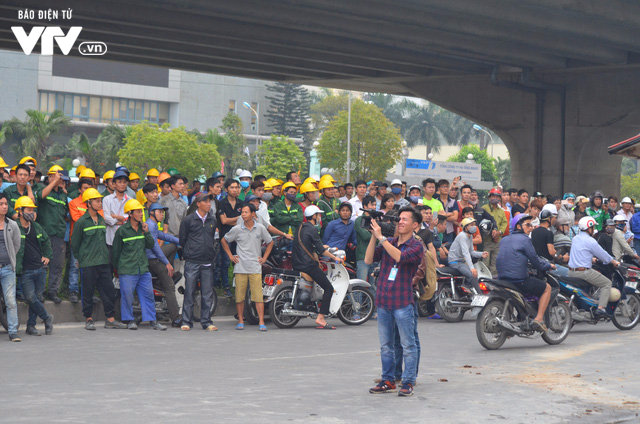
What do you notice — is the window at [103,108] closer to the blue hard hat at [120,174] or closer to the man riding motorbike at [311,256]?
the blue hard hat at [120,174]

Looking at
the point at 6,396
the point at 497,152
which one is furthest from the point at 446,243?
the point at 497,152

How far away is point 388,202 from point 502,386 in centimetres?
579

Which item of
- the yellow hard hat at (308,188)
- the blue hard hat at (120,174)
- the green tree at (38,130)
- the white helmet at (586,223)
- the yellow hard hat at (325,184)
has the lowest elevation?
the white helmet at (586,223)

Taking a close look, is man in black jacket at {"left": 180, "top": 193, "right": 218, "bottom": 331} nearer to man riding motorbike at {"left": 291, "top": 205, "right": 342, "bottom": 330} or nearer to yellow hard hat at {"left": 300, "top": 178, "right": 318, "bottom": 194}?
man riding motorbike at {"left": 291, "top": 205, "right": 342, "bottom": 330}

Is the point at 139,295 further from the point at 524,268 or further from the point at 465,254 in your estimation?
the point at 524,268

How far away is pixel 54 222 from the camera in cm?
1295

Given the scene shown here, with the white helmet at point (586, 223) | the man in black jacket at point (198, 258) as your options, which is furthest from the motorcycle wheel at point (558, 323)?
the man in black jacket at point (198, 258)

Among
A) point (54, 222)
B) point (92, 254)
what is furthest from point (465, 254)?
point (54, 222)

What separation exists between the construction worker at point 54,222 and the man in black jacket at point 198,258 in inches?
70.8

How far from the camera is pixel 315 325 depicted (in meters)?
13.7

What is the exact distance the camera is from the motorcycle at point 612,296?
13156 mm

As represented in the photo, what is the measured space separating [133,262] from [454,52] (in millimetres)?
16359

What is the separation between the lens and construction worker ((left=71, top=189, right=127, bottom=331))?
12.4 meters

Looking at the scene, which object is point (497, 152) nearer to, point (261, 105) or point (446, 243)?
point (261, 105)
